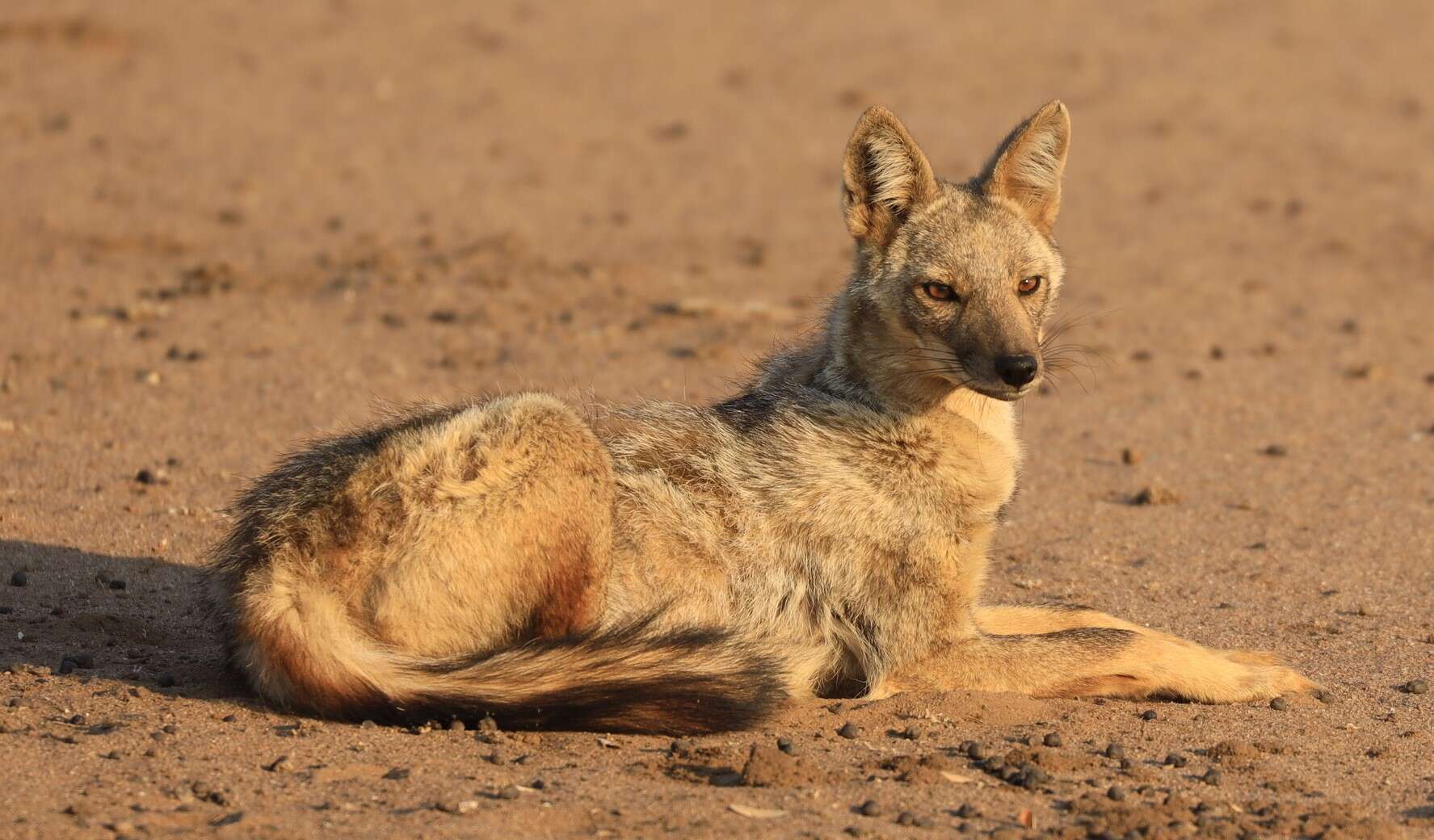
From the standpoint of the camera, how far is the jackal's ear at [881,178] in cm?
716

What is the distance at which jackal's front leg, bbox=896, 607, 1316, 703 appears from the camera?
6531 mm

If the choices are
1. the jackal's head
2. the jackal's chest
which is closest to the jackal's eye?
the jackal's head

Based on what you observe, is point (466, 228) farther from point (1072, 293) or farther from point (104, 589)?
→ point (104, 589)

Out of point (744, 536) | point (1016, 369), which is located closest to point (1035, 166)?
point (1016, 369)

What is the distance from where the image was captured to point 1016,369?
257 inches

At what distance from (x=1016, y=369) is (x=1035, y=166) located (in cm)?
133

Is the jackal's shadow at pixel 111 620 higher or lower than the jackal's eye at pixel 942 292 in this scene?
lower

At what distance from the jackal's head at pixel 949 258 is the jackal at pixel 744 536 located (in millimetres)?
12

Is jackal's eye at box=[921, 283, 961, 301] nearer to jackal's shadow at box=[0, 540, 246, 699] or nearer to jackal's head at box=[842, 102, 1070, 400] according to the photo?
jackal's head at box=[842, 102, 1070, 400]

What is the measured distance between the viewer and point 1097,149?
60.2 ft

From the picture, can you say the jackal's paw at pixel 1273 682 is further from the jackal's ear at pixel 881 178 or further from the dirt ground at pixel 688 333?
the jackal's ear at pixel 881 178

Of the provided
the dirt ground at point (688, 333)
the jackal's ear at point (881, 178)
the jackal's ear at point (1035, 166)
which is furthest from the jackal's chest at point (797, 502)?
the jackal's ear at point (1035, 166)

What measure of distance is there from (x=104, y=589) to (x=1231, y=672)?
4.93 m

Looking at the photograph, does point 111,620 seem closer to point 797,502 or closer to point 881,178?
point 797,502
